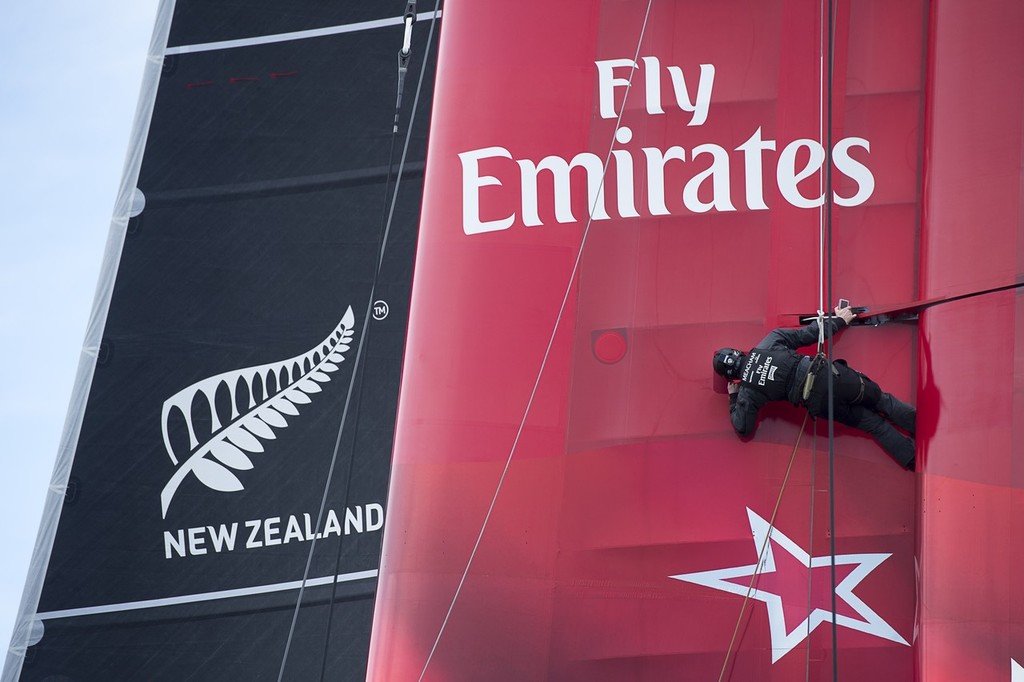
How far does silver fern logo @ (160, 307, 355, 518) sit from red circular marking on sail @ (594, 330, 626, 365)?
403 centimetres

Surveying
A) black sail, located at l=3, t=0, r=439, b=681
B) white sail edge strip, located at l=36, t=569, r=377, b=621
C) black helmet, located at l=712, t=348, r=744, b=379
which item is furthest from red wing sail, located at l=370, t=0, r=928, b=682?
white sail edge strip, located at l=36, t=569, r=377, b=621

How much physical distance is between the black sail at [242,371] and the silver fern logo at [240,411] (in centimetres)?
1

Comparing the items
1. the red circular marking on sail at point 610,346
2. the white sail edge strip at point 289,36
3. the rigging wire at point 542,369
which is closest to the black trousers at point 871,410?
the red circular marking on sail at point 610,346

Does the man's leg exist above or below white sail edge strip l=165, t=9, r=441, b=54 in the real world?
below

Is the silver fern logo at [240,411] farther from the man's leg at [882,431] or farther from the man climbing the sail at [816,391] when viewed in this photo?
the man's leg at [882,431]

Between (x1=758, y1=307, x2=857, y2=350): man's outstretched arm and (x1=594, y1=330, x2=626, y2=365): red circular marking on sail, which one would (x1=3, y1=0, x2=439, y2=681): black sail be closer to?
(x1=594, y1=330, x2=626, y2=365): red circular marking on sail

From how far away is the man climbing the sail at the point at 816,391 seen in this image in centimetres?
502

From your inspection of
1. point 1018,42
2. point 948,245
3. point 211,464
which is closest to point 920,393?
point 948,245

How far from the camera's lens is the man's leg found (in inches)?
198

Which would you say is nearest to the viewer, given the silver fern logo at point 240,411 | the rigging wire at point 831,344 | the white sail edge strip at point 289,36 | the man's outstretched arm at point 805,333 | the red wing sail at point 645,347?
the rigging wire at point 831,344

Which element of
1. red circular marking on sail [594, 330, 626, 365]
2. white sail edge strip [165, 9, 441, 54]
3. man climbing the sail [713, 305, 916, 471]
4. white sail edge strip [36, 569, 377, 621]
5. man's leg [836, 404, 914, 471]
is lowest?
white sail edge strip [36, 569, 377, 621]

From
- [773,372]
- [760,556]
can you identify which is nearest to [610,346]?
[773,372]

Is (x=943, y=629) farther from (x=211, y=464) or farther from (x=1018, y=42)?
(x=211, y=464)

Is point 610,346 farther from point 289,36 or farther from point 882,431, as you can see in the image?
point 289,36
